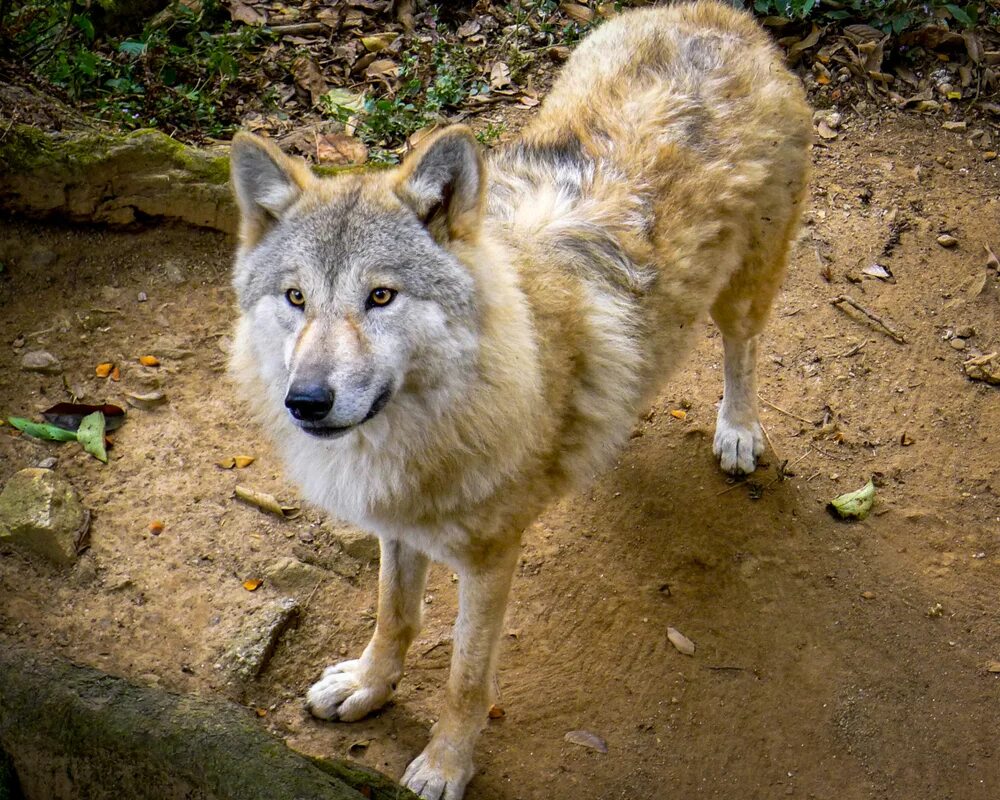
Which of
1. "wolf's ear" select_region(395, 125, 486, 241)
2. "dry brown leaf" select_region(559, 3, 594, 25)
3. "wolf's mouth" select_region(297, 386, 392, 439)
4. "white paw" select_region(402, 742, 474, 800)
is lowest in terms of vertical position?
"white paw" select_region(402, 742, 474, 800)

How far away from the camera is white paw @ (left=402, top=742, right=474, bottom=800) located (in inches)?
153

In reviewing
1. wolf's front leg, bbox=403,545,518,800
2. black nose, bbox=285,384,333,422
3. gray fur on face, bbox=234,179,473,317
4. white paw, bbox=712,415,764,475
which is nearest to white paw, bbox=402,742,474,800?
wolf's front leg, bbox=403,545,518,800

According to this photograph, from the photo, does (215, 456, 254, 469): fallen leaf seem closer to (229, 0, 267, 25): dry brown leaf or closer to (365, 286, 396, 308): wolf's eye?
(365, 286, 396, 308): wolf's eye

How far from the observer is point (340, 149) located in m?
6.47

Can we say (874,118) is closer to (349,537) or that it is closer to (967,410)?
(967,410)

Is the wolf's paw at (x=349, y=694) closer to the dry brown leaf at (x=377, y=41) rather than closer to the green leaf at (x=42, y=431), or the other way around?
the green leaf at (x=42, y=431)

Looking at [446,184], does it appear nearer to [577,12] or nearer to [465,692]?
[465,692]

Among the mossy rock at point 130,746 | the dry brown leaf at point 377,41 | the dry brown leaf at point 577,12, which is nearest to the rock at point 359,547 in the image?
the mossy rock at point 130,746

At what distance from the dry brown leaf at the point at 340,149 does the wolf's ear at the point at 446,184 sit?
130 inches

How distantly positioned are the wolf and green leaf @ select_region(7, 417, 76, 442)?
182 cm

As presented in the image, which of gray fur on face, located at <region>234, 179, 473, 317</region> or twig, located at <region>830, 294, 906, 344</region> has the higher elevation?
gray fur on face, located at <region>234, 179, 473, 317</region>

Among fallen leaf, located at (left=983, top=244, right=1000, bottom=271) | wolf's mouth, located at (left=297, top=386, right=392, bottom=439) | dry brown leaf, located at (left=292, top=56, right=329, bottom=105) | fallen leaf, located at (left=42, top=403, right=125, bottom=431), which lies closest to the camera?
wolf's mouth, located at (left=297, top=386, right=392, bottom=439)

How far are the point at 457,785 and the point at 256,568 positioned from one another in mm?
1362

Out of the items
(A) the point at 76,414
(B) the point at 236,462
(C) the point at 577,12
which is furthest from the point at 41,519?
(C) the point at 577,12
